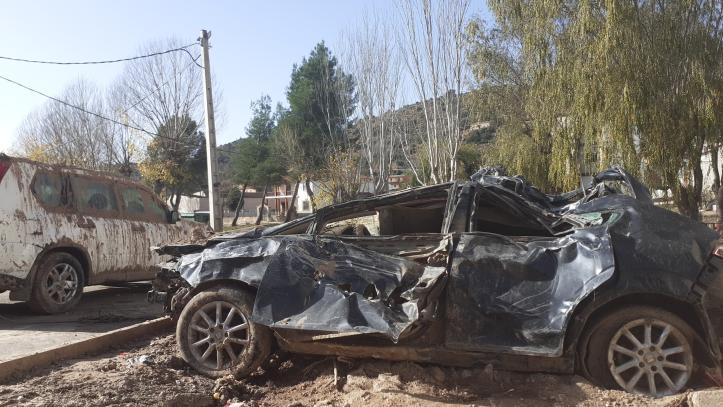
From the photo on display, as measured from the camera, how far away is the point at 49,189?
7.45 m

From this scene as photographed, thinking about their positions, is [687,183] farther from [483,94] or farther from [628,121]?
[483,94]

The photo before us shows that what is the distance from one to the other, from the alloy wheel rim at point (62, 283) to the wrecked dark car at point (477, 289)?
3.24 m

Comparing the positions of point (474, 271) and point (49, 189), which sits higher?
point (49, 189)

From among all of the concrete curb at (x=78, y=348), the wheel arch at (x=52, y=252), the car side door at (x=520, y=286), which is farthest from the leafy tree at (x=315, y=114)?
the car side door at (x=520, y=286)

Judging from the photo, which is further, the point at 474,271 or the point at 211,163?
the point at 211,163

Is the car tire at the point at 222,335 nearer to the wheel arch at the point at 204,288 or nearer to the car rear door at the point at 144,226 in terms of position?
the wheel arch at the point at 204,288

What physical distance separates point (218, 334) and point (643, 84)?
11.0 meters

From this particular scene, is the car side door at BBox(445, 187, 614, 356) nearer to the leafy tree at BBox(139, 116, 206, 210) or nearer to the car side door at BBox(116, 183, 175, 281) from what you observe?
the car side door at BBox(116, 183, 175, 281)

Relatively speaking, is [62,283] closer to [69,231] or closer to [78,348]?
[69,231]

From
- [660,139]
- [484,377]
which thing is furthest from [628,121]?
[484,377]

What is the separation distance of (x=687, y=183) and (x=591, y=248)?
10966 mm

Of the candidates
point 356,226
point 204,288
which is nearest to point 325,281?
point 356,226

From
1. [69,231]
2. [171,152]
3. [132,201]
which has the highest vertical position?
[171,152]

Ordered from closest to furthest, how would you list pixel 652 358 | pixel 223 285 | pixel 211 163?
pixel 652 358
pixel 223 285
pixel 211 163
